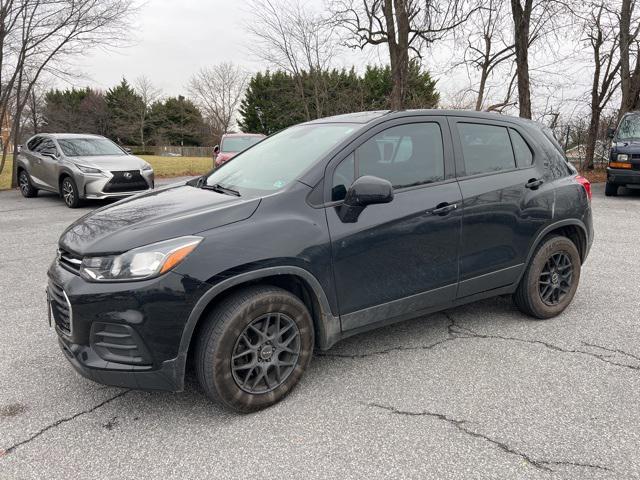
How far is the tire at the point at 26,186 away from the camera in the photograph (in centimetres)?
1229

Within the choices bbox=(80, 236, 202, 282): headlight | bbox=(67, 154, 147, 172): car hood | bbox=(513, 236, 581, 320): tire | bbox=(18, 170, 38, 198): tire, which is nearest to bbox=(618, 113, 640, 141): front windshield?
bbox=(513, 236, 581, 320): tire

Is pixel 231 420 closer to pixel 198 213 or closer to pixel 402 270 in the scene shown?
pixel 198 213

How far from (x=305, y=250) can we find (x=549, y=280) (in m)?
2.39

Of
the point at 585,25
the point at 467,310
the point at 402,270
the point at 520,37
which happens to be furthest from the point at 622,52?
the point at 402,270

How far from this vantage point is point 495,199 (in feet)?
11.5

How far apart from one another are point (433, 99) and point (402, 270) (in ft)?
100

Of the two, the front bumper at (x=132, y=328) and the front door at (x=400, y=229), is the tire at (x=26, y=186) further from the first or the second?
the front door at (x=400, y=229)

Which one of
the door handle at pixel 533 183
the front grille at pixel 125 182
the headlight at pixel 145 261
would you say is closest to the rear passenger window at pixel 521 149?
A: the door handle at pixel 533 183

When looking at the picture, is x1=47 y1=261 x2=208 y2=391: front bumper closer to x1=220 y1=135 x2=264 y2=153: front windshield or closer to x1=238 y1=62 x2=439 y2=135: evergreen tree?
x1=220 y1=135 x2=264 y2=153: front windshield

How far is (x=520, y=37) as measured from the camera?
14.7 metres

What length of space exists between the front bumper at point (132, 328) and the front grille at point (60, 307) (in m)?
0.05

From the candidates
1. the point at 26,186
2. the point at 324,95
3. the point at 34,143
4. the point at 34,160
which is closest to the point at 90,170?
the point at 34,160

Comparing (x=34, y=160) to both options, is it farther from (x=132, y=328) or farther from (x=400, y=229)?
(x=400, y=229)

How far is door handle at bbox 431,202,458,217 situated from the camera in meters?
3.20
